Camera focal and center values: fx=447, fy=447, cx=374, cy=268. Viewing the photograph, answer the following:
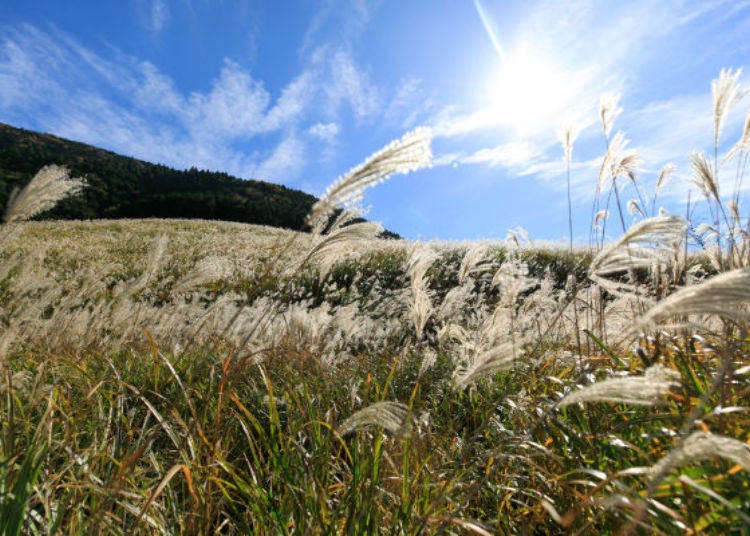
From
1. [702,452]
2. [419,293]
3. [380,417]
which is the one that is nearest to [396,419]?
[380,417]

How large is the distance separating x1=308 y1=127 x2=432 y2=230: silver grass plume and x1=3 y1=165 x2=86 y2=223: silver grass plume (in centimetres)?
176

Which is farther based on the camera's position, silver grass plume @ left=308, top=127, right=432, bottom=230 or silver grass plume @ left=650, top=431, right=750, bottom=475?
silver grass plume @ left=308, top=127, right=432, bottom=230

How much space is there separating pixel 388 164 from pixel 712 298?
1.02m

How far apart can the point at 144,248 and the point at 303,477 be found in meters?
18.6

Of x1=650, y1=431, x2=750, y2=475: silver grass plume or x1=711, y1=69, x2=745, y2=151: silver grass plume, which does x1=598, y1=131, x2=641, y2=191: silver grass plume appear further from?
x1=650, y1=431, x2=750, y2=475: silver grass plume

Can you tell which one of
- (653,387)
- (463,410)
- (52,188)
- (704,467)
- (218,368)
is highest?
(52,188)

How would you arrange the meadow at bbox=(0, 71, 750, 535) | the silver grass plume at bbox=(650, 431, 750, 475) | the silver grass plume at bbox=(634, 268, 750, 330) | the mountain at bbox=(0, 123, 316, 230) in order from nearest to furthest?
the silver grass plume at bbox=(650, 431, 750, 475) → the silver grass plume at bbox=(634, 268, 750, 330) → the meadow at bbox=(0, 71, 750, 535) → the mountain at bbox=(0, 123, 316, 230)

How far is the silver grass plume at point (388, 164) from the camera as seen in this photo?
1.56 meters

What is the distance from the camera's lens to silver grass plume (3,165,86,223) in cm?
234

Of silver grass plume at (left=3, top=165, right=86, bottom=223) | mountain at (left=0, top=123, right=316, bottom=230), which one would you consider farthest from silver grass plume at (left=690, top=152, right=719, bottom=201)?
mountain at (left=0, top=123, right=316, bottom=230)

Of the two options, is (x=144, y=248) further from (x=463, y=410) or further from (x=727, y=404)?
(x=727, y=404)

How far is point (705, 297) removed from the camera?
94 centimetres

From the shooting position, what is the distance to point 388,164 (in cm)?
158

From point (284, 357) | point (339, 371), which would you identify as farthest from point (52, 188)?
point (339, 371)
